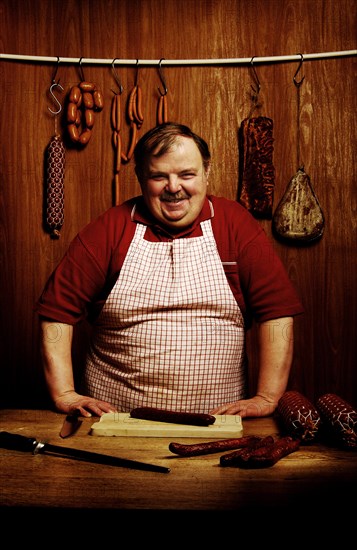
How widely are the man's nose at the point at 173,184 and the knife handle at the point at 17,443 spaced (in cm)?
116

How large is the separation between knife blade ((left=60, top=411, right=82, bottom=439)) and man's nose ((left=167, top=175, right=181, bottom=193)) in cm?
99

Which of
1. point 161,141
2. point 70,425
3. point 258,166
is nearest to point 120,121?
point 258,166

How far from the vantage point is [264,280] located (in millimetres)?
2488

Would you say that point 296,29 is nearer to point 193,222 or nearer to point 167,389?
point 193,222

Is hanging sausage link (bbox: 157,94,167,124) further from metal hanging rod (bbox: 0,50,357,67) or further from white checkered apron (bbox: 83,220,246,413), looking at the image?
white checkered apron (bbox: 83,220,246,413)

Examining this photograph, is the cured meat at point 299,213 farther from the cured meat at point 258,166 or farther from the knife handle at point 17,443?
the knife handle at point 17,443

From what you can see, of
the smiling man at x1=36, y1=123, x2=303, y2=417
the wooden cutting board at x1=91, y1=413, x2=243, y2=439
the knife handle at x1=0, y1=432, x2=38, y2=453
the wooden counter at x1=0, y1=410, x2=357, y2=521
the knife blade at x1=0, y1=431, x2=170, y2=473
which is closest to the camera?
the wooden counter at x1=0, y1=410, x2=357, y2=521

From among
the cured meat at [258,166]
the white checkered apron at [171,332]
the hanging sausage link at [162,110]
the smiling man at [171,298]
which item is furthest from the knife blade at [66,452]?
the hanging sausage link at [162,110]

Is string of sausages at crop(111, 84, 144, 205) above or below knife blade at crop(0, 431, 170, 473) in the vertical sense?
above

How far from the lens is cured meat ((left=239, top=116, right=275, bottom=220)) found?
325cm

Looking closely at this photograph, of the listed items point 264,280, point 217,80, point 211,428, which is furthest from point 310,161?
point 211,428

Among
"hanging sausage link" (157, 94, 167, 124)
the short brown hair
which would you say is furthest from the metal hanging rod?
the short brown hair

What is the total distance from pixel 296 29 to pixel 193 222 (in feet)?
4.61

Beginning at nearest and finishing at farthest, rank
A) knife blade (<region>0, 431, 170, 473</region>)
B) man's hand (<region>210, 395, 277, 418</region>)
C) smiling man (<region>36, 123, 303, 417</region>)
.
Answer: knife blade (<region>0, 431, 170, 473</region>), man's hand (<region>210, 395, 277, 418</region>), smiling man (<region>36, 123, 303, 417</region>)
